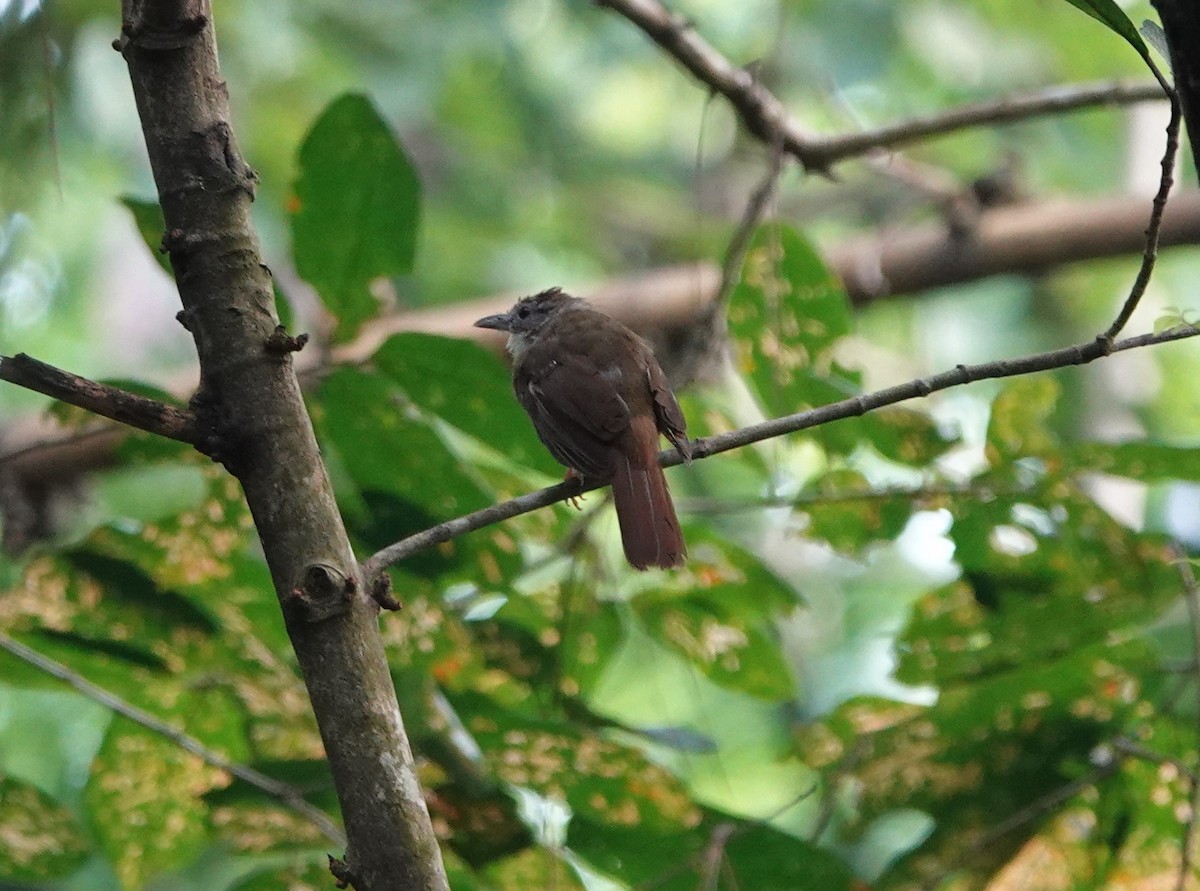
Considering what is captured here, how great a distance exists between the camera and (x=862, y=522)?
304cm

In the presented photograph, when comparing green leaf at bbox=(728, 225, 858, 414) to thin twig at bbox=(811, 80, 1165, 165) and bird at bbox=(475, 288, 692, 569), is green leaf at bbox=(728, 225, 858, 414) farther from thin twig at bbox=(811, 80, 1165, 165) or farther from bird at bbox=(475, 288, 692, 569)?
thin twig at bbox=(811, 80, 1165, 165)

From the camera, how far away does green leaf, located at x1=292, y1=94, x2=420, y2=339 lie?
2.52 metres

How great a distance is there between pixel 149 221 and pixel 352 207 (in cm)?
38

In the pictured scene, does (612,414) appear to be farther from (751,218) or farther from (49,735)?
(49,735)

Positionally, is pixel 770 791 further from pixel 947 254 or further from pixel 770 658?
pixel 770 658

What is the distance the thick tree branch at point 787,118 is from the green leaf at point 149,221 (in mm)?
1510

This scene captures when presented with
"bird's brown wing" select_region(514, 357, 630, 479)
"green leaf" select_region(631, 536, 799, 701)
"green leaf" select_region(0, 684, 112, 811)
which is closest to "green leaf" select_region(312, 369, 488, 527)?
"bird's brown wing" select_region(514, 357, 630, 479)

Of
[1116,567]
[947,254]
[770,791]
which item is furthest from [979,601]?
[770,791]

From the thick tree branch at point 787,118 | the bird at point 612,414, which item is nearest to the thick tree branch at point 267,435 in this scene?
the bird at point 612,414

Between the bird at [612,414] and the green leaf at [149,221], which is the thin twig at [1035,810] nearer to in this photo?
the bird at [612,414]

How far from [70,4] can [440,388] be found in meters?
4.95

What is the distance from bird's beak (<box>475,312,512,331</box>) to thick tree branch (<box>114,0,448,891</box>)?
2.34 meters

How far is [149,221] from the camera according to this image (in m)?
2.49

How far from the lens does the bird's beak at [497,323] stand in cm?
416
